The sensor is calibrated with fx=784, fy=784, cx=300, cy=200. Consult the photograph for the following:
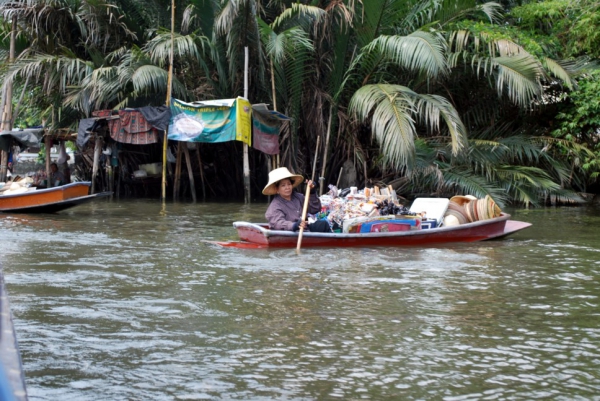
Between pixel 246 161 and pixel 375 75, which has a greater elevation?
pixel 375 75

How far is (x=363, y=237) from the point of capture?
9.28 metres

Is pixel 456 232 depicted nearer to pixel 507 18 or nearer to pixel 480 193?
pixel 480 193

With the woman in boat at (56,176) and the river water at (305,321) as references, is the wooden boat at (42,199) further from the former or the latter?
the river water at (305,321)

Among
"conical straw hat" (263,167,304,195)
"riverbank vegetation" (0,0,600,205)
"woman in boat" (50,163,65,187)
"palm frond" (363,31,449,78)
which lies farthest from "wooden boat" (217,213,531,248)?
"woman in boat" (50,163,65,187)

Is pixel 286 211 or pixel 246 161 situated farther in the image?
pixel 246 161

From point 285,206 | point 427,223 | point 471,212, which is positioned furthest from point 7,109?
point 471,212

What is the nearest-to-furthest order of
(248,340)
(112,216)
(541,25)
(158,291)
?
(248,340)
(158,291)
(112,216)
(541,25)

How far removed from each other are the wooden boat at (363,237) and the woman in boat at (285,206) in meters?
0.18

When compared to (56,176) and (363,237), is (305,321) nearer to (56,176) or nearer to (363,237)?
(363,237)

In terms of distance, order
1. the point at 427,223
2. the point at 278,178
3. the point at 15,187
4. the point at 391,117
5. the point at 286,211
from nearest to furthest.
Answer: the point at 278,178 < the point at 286,211 < the point at 427,223 < the point at 15,187 < the point at 391,117

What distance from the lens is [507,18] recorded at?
1972 centimetres

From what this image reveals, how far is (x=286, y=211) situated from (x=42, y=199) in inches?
241

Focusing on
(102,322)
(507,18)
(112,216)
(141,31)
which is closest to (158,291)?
(102,322)

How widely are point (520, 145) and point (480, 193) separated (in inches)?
76.4
